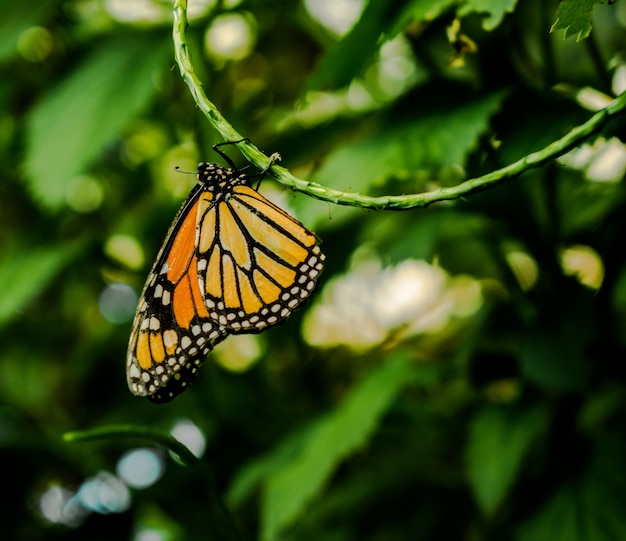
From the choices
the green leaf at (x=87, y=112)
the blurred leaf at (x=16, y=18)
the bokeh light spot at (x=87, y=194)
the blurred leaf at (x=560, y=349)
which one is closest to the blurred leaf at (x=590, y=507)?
the blurred leaf at (x=560, y=349)

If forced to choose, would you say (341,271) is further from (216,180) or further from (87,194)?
(87,194)

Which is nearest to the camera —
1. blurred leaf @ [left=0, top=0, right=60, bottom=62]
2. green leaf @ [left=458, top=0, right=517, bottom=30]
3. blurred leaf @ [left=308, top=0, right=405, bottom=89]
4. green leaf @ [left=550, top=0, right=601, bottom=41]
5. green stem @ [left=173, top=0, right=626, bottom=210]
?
green stem @ [left=173, top=0, right=626, bottom=210]

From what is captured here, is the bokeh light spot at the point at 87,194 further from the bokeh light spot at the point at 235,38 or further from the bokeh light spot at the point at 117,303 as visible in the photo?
the bokeh light spot at the point at 235,38

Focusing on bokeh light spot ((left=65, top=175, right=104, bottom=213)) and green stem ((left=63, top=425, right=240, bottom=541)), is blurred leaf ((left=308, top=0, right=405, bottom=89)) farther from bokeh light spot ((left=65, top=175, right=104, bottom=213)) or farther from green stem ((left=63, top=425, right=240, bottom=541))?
bokeh light spot ((left=65, top=175, right=104, bottom=213))

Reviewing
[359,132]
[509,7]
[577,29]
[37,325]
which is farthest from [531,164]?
[37,325]

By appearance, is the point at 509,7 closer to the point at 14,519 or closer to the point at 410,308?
the point at 410,308

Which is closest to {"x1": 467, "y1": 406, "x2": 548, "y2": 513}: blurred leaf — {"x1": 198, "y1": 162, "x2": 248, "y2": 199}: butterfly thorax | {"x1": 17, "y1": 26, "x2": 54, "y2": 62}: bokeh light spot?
{"x1": 198, "y1": 162, "x2": 248, "y2": 199}: butterfly thorax
